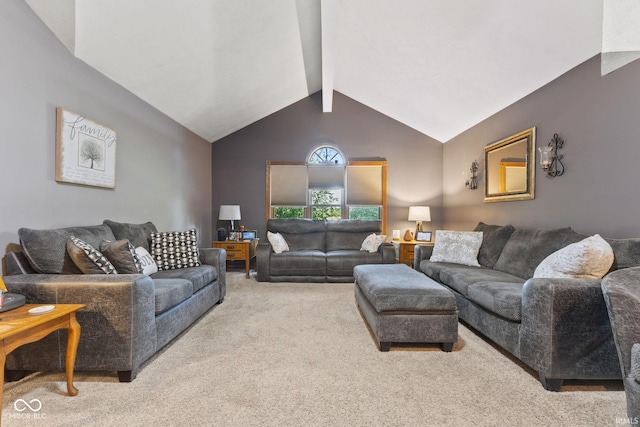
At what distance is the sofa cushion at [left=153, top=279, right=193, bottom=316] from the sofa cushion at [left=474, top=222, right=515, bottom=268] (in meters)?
3.09

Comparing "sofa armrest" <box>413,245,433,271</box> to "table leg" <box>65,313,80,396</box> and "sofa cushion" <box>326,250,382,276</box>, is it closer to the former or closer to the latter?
"sofa cushion" <box>326,250,382,276</box>

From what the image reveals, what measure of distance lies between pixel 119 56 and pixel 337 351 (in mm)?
3183

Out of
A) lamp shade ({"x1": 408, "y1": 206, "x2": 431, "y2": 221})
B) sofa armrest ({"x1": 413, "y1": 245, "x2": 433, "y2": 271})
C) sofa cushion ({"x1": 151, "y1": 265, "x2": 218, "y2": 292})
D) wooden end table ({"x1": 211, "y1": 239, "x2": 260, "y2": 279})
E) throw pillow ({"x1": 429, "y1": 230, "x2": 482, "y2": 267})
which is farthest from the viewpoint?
lamp shade ({"x1": 408, "y1": 206, "x2": 431, "y2": 221})

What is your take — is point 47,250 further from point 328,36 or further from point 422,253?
point 422,253

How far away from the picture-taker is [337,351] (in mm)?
2234

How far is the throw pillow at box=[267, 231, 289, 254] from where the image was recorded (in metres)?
4.63

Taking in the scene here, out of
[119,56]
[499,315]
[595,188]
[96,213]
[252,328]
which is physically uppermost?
[119,56]

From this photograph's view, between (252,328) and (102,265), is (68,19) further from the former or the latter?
(252,328)

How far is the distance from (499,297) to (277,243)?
319cm

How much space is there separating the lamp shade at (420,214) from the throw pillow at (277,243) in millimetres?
2271

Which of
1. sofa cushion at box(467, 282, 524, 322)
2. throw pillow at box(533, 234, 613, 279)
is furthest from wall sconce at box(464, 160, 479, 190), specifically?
throw pillow at box(533, 234, 613, 279)

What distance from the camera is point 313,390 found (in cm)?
173

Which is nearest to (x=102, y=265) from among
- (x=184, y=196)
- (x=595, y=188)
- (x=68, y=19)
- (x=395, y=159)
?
(x=68, y=19)

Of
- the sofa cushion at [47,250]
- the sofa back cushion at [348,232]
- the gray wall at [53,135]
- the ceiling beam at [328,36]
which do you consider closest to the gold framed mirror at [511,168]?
the sofa back cushion at [348,232]
